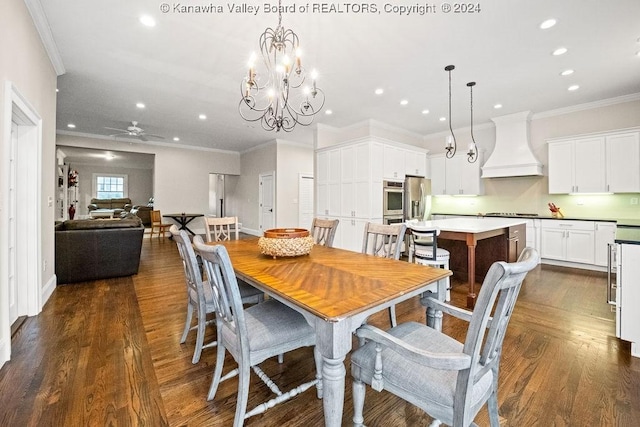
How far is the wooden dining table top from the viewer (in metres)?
1.17

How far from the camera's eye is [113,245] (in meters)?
3.95

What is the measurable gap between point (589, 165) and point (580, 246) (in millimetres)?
1363

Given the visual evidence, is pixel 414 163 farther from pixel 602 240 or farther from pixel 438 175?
pixel 602 240

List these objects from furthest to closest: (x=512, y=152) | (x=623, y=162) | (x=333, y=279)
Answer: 1. (x=512, y=152)
2. (x=623, y=162)
3. (x=333, y=279)

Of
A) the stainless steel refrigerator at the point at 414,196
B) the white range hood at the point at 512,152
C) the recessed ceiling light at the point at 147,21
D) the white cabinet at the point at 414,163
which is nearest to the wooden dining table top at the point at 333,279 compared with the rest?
the recessed ceiling light at the point at 147,21

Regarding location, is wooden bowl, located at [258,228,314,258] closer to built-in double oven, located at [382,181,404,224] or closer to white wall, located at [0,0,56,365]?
white wall, located at [0,0,56,365]

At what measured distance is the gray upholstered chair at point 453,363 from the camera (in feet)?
3.05

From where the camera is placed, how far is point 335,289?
1.34 meters

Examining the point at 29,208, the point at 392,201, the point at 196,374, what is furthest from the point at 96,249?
the point at 392,201

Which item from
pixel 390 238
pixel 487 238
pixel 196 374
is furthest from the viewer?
pixel 487 238

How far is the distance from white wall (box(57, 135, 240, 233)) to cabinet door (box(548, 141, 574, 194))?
28.0 feet

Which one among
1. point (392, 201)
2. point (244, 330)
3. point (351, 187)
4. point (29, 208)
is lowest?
point (244, 330)

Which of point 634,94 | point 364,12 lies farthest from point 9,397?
point 634,94

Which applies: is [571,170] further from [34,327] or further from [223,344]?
[34,327]
